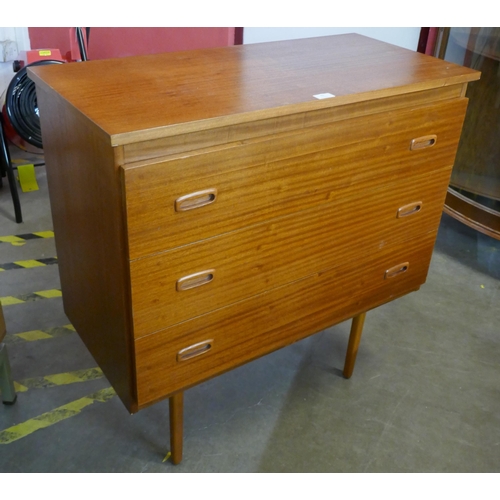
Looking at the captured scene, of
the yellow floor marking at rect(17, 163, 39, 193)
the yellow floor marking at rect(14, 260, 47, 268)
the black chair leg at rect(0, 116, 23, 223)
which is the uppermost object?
the black chair leg at rect(0, 116, 23, 223)

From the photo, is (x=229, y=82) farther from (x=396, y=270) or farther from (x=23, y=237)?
(x=23, y=237)

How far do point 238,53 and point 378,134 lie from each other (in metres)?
0.52

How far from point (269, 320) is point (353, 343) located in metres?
0.55

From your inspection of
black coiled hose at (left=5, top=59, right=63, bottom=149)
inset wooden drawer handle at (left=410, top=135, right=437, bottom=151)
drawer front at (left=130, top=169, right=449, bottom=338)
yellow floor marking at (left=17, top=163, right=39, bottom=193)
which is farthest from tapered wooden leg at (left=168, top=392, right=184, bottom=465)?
yellow floor marking at (left=17, top=163, right=39, bottom=193)

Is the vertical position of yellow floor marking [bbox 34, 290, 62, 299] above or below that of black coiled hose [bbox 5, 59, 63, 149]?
below

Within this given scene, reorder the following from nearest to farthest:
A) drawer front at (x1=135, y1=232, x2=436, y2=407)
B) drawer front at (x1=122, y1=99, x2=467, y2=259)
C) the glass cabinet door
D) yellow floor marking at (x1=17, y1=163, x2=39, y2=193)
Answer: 1. drawer front at (x1=122, y1=99, x2=467, y2=259)
2. drawer front at (x1=135, y1=232, x2=436, y2=407)
3. the glass cabinet door
4. yellow floor marking at (x1=17, y1=163, x2=39, y2=193)

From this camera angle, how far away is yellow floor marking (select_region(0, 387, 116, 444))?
1843mm

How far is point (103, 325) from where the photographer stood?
158 cm

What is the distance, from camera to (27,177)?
328 centimetres

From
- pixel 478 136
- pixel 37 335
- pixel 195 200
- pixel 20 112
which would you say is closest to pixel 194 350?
pixel 195 200

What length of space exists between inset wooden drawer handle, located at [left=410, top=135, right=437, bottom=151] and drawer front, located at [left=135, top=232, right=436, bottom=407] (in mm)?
333

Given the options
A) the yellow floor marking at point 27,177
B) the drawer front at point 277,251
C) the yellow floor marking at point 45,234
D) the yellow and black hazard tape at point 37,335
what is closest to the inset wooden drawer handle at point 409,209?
the drawer front at point 277,251

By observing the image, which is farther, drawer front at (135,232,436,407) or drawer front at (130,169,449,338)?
drawer front at (135,232,436,407)

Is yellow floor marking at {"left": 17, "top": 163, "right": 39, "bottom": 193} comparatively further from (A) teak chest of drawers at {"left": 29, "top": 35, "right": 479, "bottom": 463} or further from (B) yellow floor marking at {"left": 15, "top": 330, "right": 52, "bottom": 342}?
(A) teak chest of drawers at {"left": 29, "top": 35, "right": 479, "bottom": 463}
